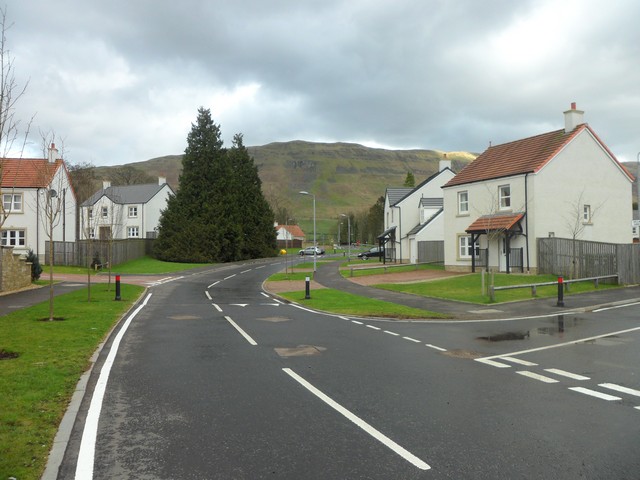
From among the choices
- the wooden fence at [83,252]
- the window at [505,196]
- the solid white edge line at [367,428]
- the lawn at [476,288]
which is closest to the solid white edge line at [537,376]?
the solid white edge line at [367,428]

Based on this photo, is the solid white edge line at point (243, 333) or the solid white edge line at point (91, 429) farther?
the solid white edge line at point (243, 333)

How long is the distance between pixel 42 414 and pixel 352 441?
12.7 feet

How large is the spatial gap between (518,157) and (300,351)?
28.2 metres

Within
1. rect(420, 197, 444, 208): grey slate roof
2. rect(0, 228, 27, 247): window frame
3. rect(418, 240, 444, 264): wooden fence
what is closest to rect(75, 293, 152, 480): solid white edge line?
rect(418, 240, 444, 264): wooden fence

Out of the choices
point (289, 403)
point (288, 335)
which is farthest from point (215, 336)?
point (289, 403)

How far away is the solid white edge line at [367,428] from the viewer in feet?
16.7

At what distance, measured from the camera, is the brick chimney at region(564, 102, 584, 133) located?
33312 millimetres

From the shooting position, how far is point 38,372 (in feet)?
27.6

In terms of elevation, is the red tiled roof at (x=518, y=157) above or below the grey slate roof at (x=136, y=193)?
below

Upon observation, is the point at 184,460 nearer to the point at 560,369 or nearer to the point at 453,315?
the point at 560,369

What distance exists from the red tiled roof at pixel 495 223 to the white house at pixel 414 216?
13821 mm

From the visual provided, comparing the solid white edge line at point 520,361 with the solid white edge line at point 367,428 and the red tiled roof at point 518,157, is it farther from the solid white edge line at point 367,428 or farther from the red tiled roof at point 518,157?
the red tiled roof at point 518,157

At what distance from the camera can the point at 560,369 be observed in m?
9.39

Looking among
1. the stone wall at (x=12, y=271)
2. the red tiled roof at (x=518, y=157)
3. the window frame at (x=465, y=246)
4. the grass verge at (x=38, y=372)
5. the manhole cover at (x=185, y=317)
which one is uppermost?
the red tiled roof at (x=518, y=157)
